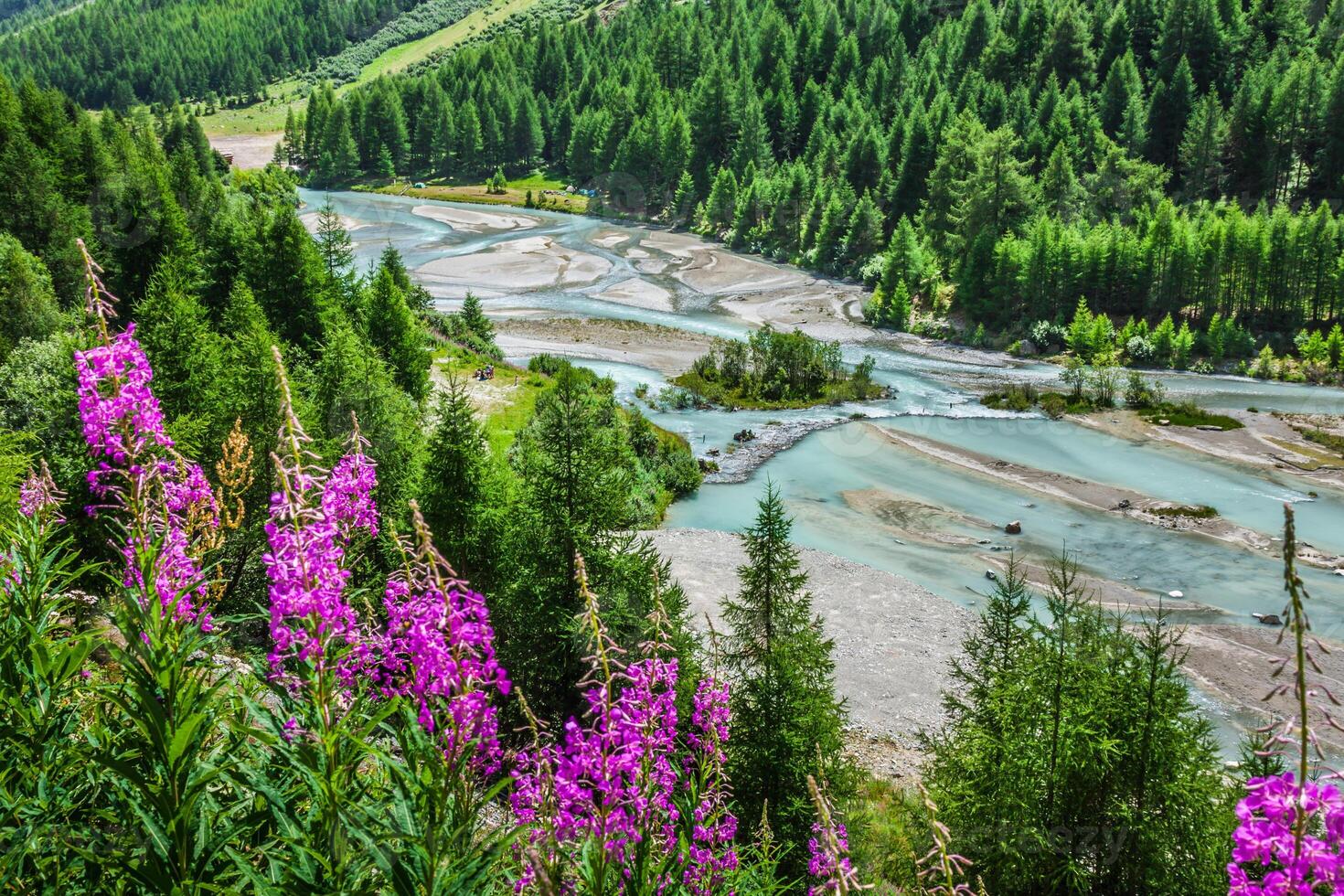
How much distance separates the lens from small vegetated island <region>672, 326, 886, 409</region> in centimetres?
6581

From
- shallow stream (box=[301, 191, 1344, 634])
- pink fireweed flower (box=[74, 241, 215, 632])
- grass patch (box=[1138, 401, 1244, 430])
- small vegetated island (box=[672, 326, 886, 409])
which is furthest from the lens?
small vegetated island (box=[672, 326, 886, 409])

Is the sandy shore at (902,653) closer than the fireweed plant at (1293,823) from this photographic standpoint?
No

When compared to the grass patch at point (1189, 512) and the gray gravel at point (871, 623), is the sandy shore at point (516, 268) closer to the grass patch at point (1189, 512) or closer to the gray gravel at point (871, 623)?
the gray gravel at point (871, 623)

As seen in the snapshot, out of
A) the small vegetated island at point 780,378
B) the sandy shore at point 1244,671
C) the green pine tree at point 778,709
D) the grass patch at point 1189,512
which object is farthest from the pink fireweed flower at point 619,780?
the small vegetated island at point 780,378

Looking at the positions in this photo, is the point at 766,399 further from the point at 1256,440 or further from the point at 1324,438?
the point at 1324,438

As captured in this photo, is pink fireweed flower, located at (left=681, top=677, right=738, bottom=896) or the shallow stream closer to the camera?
pink fireweed flower, located at (left=681, top=677, right=738, bottom=896)

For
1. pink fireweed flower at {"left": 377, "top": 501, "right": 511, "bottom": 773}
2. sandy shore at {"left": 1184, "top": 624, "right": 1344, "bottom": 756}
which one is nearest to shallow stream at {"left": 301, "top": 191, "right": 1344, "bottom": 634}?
sandy shore at {"left": 1184, "top": 624, "right": 1344, "bottom": 756}

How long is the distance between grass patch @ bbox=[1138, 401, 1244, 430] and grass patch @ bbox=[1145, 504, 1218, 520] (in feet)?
44.3

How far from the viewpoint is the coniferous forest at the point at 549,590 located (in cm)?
620

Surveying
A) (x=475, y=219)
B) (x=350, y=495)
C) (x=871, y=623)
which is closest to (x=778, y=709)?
(x=350, y=495)

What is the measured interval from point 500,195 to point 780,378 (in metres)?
110

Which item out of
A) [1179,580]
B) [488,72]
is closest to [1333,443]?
[1179,580]

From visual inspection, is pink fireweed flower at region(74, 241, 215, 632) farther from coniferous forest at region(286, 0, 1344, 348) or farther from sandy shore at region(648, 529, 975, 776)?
coniferous forest at region(286, 0, 1344, 348)

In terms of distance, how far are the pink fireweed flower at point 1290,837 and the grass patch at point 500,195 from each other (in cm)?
14795
